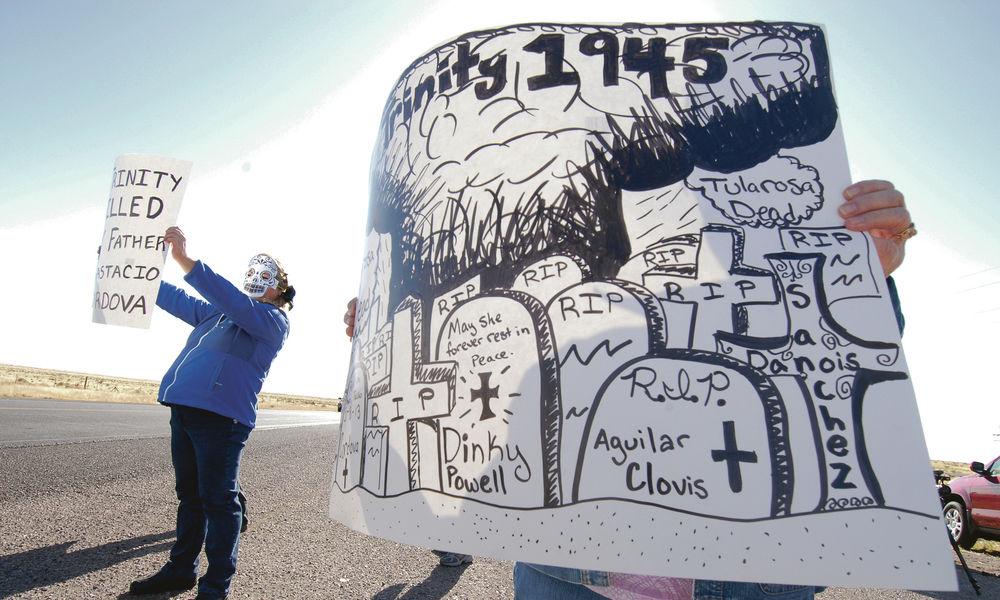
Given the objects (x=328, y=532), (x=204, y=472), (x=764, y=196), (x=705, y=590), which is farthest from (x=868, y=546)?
(x=328, y=532)

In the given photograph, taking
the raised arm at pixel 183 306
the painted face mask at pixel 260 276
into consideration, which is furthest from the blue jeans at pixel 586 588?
the raised arm at pixel 183 306

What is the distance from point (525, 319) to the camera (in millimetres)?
886

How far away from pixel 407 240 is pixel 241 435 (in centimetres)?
256

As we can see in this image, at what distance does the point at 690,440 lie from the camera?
0.82m

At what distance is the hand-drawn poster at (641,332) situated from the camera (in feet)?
2.63

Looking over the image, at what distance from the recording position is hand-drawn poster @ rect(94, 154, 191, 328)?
2678 millimetres

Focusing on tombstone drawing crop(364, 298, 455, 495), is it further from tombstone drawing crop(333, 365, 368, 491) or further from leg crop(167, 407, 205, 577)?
leg crop(167, 407, 205, 577)

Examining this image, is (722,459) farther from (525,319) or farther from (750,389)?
(525,319)

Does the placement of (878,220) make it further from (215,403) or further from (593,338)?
(215,403)

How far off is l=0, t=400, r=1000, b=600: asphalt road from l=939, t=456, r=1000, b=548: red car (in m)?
0.63

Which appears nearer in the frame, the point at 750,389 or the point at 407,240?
the point at 750,389

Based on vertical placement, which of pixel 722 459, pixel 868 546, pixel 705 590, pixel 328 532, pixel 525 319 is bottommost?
pixel 328 532

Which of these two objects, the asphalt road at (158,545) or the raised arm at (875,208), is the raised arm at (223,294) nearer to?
the asphalt road at (158,545)

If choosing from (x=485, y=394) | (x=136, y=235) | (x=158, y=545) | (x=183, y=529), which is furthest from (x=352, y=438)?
(x=158, y=545)
